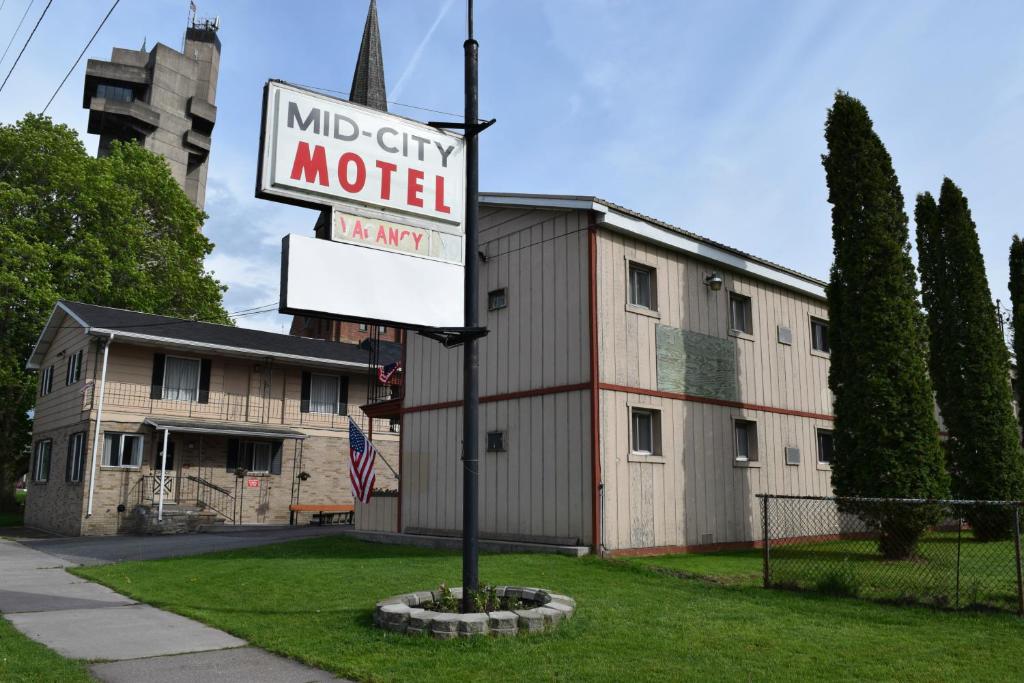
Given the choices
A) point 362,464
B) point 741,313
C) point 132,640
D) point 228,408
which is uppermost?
point 741,313

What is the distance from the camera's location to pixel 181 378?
26.1 m

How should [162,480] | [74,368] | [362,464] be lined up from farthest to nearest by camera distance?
[74,368] < [162,480] < [362,464]

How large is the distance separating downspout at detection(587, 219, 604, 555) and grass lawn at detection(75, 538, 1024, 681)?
3.72ft

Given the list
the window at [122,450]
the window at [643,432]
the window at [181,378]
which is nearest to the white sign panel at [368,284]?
the window at [643,432]

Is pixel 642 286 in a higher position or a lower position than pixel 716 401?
higher

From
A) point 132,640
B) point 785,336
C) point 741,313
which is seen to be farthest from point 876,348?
point 132,640

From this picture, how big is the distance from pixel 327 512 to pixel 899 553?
19.3m

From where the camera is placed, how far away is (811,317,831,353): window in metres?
Answer: 19.2

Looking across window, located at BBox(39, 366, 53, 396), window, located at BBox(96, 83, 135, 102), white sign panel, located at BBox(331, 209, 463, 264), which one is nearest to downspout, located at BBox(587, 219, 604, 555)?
white sign panel, located at BBox(331, 209, 463, 264)

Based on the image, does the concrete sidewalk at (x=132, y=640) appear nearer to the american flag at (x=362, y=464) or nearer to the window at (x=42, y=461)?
the american flag at (x=362, y=464)

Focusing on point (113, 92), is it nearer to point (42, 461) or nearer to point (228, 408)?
point (42, 461)

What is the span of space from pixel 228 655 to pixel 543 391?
27.8 feet

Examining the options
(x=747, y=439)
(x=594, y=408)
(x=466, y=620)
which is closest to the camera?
(x=466, y=620)

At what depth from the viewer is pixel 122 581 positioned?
11.6m
